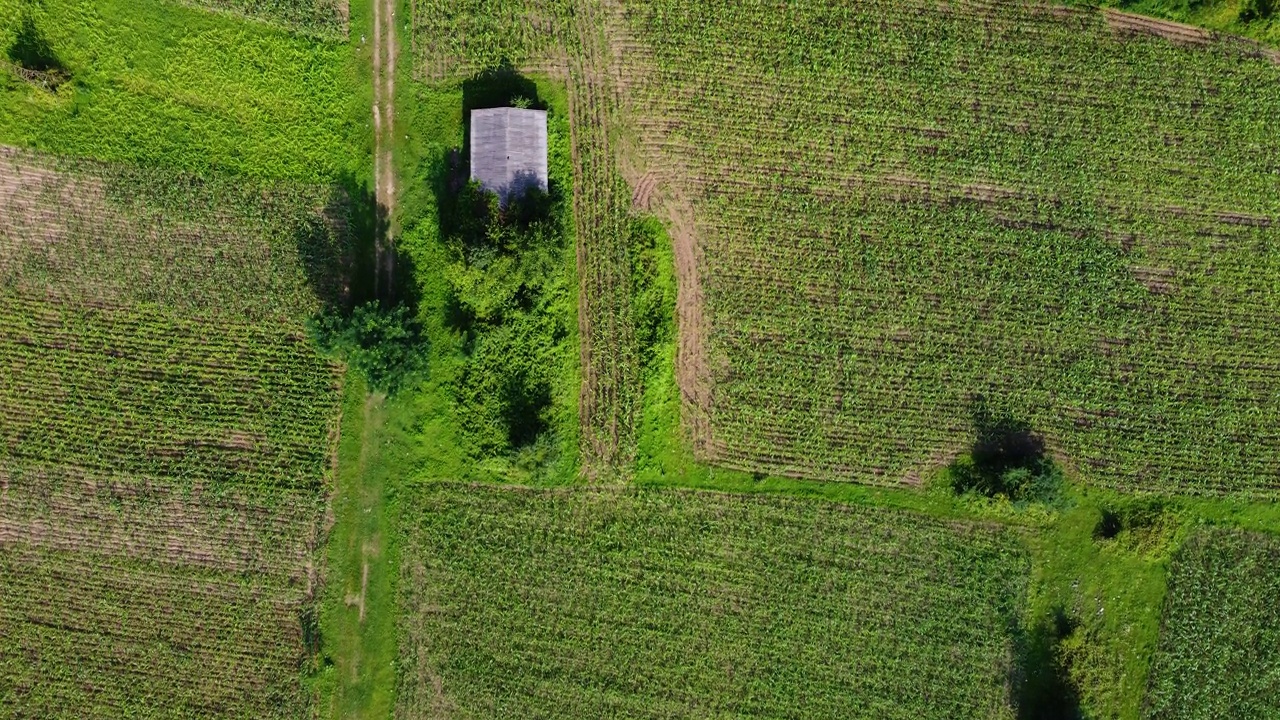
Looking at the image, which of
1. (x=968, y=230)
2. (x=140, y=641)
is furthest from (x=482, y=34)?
(x=140, y=641)

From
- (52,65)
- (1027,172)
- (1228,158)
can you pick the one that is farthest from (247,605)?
(1228,158)

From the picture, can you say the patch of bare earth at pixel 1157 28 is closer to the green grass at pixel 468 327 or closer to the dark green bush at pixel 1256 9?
the dark green bush at pixel 1256 9

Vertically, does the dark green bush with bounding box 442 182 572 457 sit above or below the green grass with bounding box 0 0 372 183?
below

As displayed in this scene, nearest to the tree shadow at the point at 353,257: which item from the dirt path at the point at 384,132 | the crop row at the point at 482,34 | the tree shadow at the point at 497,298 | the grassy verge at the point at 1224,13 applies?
the dirt path at the point at 384,132

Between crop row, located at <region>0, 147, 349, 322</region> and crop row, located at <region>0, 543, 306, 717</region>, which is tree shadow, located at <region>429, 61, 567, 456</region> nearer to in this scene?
crop row, located at <region>0, 147, 349, 322</region>

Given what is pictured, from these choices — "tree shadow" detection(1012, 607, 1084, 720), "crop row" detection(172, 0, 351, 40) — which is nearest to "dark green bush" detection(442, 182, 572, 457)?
"crop row" detection(172, 0, 351, 40)

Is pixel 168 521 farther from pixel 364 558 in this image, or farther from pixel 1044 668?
pixel 1044 668
